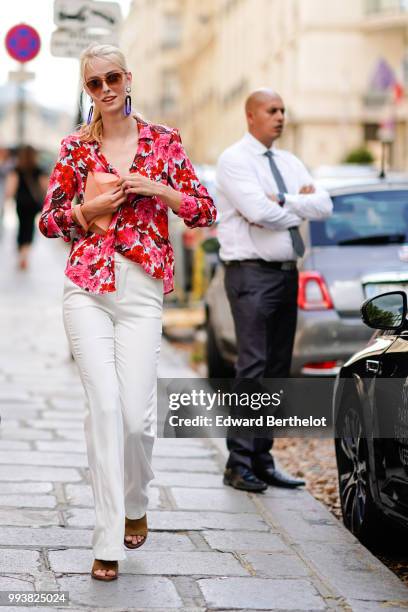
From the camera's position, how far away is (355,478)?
6020 mm

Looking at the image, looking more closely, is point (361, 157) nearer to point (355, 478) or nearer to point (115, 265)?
point (355, 478)

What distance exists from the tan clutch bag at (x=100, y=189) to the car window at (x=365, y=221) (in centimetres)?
407

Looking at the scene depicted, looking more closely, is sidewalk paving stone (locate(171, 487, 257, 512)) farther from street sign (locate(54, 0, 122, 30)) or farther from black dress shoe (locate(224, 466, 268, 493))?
street sign (locate(54, 0, 122, 30))

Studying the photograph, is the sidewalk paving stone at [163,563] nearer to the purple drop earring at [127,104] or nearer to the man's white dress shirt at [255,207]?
the purple drop earring at [127,104]

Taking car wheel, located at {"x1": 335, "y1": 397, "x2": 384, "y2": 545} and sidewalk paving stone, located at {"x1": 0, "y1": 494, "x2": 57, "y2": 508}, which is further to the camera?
sidewalk paving stone, located at {"x1": 0, "y1": 494, "x2": 57, "y2": 508}

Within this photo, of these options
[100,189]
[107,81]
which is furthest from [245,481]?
[107,81]

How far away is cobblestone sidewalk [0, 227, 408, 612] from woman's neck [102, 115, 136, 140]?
1587 millimetres

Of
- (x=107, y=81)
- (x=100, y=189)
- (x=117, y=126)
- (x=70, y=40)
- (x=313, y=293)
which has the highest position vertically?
(x=70, y=40)

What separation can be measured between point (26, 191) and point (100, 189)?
1925 centimetres

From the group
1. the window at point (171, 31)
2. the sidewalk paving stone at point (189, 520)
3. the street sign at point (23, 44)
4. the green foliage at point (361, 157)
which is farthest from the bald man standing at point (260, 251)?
the window at point (171, 31)

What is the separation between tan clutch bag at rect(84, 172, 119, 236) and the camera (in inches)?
204

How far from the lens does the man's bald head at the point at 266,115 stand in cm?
717

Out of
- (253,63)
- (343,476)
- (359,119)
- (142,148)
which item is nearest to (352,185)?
(343,476)

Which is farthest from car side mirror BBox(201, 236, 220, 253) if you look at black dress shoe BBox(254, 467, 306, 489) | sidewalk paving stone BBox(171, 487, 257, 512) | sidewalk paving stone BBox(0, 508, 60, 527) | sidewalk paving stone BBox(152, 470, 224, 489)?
sidewalk paving stone BBox(0, 508, 60, 527)
